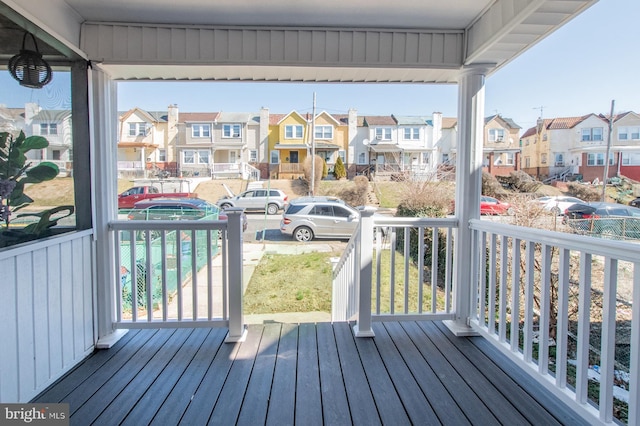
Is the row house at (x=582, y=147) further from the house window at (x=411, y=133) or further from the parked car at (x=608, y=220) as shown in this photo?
the house window at (x=411, y=133)

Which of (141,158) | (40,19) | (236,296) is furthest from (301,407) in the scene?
(141,158)

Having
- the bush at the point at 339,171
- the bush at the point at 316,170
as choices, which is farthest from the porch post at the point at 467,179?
the bush at the point at 316,170

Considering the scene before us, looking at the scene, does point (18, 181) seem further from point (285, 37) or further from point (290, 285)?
point (290, 285)

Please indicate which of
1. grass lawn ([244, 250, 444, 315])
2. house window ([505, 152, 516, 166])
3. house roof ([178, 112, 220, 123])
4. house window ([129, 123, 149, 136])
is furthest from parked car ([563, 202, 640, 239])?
house window ([129, 123, 149, 136])

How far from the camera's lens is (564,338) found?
66.6 inches

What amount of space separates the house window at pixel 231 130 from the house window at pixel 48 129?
9.09ft

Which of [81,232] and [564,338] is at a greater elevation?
[81,232]

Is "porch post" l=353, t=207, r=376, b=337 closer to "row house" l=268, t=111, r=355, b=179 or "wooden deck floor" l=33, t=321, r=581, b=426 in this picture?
"wooden deck floor" l=33, t=321, r=581, b=426

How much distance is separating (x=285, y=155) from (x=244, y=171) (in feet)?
1.76

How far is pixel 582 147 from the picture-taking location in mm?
2123

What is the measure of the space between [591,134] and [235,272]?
2.50 metres

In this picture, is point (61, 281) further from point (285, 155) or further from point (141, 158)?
point (285, 155)

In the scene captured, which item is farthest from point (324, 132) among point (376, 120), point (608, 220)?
point (608, 220)

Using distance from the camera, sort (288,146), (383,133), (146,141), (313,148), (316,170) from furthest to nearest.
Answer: (383,133)
(146,141)
(313,148)
(288,146)
(316,170)
